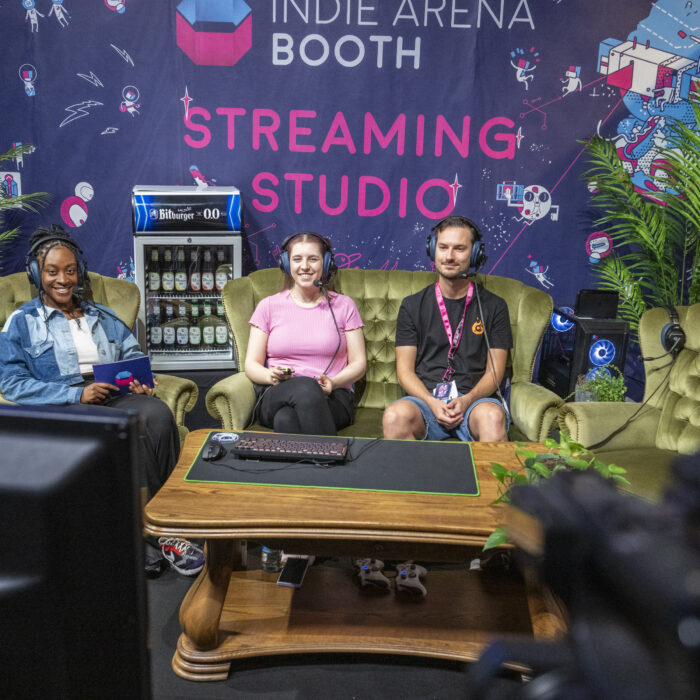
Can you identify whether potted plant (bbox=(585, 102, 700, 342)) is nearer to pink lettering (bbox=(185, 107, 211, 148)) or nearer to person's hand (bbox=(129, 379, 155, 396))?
pink lettering (bbox=(185, 107, 211, 148))

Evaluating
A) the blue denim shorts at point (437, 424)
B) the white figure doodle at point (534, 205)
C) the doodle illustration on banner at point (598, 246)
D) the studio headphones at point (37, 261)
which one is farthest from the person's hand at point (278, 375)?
the doodle illustration on banner at point (598, 246)

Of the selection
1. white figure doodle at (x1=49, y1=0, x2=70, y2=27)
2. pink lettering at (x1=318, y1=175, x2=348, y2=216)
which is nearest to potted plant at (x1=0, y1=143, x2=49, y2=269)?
white figure doodle at (x1=49, y1=0, x2=70, y2=27)

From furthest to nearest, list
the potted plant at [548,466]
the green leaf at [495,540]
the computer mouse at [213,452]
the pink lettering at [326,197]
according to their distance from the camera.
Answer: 1. the pink lettering at [326,197]
2. the computer mouse at [213,452]
3. the potted plant at [548,466]
4. the green leaf at [495,540]

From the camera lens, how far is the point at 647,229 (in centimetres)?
379

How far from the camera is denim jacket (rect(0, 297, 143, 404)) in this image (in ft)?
9.09

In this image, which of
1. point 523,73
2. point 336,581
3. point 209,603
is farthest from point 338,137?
point 209,603

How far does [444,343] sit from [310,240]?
745mm

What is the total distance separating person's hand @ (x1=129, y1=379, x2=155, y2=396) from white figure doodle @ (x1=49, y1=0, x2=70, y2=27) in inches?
89.7

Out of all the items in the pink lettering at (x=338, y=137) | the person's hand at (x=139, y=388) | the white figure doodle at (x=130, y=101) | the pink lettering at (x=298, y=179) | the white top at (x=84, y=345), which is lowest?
the person's hand at (x=139, y=388)

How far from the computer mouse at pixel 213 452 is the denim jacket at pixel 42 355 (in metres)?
0.79

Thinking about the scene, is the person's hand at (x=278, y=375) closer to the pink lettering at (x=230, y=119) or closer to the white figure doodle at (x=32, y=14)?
the pink lettering at (x=230, y=119)

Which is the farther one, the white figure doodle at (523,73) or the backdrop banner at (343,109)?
the white figure doodle at (523,73)

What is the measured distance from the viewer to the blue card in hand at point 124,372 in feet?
9.07

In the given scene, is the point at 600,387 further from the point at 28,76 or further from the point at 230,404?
the point at 28,76
